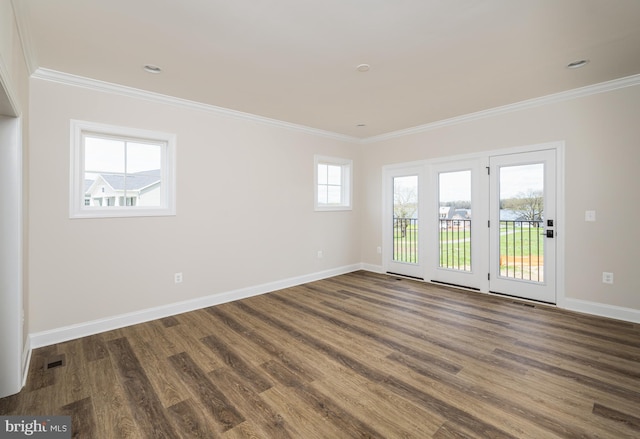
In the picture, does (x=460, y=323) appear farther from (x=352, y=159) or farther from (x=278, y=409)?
(x=352, y=159)

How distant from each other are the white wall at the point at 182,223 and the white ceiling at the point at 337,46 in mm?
386

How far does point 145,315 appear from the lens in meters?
3.46

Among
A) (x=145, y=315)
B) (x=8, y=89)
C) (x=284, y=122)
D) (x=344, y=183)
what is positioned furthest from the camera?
(x=344, y=183)

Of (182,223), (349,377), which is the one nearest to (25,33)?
(182,223)

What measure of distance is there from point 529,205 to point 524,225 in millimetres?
275

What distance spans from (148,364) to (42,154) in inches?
87.8

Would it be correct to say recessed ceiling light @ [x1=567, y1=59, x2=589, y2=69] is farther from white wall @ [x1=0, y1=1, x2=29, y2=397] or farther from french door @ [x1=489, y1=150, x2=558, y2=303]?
white wall @ [x1=0, y1=1, x2=29, y2=397]

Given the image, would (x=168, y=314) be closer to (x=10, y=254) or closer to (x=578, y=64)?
(x=10, y=254)

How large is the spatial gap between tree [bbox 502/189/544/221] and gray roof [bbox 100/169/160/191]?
4.69 m

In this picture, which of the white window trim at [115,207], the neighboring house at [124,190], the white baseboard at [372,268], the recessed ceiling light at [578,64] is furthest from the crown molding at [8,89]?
the white baseboard at [372,268]

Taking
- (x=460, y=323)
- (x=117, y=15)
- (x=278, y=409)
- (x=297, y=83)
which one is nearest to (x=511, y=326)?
(x=460, y=323)

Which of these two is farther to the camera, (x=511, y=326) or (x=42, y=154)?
(x=511, y=326)

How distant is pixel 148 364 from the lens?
2521mm

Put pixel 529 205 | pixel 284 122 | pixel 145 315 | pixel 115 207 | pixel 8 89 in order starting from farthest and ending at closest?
pixel 284 122 < pixel 529 205 < pixel 145 315 < pixel 115 207 < pixel 8 89
